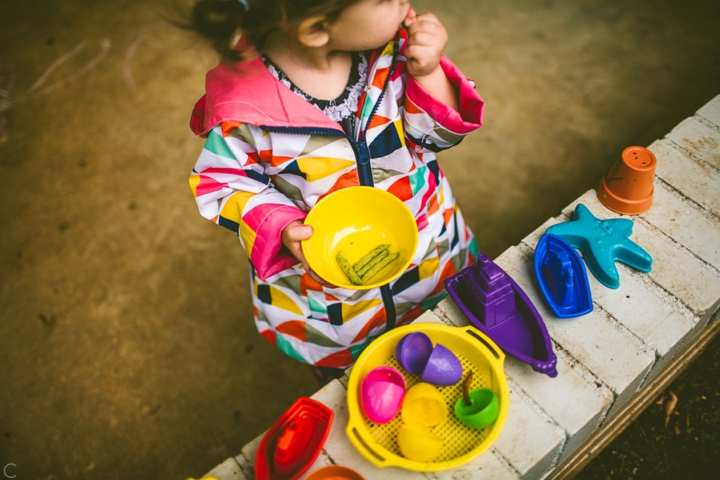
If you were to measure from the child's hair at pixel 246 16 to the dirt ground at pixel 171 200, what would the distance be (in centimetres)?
100

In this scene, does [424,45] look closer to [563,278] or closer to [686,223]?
[563,278]

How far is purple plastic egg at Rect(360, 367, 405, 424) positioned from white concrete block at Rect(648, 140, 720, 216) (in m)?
0.61

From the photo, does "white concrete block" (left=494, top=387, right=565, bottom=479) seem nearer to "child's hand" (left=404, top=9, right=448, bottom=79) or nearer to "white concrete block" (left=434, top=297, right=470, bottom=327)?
"white concrete block" (left=434, top=297, right=470, bottom=327)

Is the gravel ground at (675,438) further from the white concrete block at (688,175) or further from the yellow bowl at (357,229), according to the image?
the yellow bowl at (357,229)

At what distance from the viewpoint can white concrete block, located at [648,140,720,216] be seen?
2.84 ft

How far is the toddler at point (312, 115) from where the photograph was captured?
0.68m

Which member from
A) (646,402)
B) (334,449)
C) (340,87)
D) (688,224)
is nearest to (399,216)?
(340,87)

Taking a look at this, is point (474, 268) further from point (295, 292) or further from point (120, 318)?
point (120, 318)

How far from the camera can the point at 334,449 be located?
2.26ft

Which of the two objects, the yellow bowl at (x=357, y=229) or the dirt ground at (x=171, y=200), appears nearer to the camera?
the yellow bowl at (x=357, y=229)

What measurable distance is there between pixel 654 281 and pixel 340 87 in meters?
0.58

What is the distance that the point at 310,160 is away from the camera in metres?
0.80

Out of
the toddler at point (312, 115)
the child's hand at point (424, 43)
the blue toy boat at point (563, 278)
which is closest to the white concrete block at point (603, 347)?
the blue toy boat at point (563, 278)

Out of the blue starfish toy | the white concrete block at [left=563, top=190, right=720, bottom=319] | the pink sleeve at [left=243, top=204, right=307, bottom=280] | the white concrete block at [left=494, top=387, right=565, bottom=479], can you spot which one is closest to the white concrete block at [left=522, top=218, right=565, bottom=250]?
the blue starfish toy
